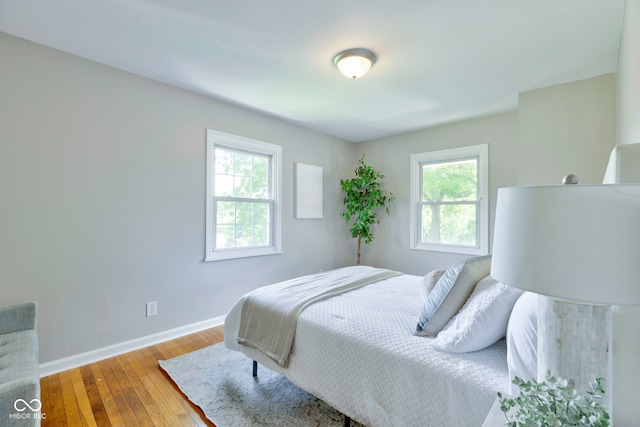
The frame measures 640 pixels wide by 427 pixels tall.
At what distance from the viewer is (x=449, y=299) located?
1.56 meters

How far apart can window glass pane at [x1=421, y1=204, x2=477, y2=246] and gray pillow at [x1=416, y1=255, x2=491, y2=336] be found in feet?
7.89

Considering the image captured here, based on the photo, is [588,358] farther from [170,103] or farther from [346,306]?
[170,103]

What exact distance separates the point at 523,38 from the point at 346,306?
2.28m

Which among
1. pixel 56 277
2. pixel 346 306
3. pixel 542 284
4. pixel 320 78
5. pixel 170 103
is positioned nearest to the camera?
pixel 542 284

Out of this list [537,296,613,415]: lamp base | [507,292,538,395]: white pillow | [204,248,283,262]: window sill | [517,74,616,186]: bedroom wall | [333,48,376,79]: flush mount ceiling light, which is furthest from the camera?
[204,248,283,262]: window sill

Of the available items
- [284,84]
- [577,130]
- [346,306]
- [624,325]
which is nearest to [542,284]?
[624,325]

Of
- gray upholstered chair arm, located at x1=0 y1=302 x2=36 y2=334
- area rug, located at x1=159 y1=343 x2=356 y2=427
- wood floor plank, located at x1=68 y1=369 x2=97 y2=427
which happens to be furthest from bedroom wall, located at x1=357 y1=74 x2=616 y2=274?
gray upholstered chair arm, located at x1=0 y1=302 x2=36 y2=334

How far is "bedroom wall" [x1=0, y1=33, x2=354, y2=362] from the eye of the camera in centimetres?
212

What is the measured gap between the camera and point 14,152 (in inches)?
82.3

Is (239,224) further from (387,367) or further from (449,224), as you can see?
(449,224)

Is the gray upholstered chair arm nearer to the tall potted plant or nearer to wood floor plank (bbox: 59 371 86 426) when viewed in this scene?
wood floor plank (bbox: 59 371 86 426)

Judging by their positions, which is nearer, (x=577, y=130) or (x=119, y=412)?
(x=119, y=412)

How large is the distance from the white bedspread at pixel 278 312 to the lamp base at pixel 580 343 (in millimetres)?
1356

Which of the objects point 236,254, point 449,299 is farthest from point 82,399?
point 449,299
